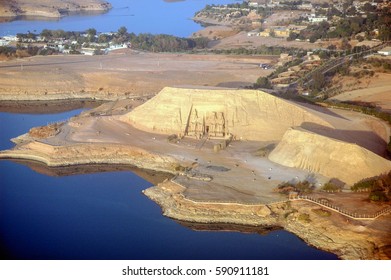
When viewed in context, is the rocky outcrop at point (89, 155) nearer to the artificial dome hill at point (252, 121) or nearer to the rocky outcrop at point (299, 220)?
the artificial dome hill at point (252, 121)

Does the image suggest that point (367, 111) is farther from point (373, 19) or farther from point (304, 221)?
point (373, 19)

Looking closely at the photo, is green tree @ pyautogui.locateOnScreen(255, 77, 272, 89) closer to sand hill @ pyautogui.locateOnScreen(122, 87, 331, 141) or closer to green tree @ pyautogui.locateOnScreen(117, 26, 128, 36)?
sand hill @ pyautogui.locateOnScreen(122, 87, 331, 141)

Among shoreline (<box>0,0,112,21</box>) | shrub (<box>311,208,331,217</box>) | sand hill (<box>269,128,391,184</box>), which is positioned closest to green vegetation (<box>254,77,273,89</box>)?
sand hill (<box>269,128,391,184</box>)

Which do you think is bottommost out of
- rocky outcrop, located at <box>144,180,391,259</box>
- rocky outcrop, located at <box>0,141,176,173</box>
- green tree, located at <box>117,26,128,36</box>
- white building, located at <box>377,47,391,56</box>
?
rocky outcrop, located at <box>144,180,391,259</box>

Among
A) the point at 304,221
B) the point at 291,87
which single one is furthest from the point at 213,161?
the point at 291,87

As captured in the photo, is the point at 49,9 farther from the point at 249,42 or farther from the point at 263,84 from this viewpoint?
the point at 263,84

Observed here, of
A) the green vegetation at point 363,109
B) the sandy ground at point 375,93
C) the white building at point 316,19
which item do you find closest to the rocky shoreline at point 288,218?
the green vegetation at point 363,109
